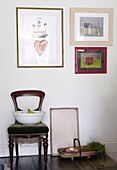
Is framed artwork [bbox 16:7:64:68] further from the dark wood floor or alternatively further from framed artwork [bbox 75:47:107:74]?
the dark wood floor

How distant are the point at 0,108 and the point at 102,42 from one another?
1.68 meters

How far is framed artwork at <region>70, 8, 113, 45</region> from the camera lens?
175 inches

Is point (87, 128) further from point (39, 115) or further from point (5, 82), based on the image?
point (5, 82)

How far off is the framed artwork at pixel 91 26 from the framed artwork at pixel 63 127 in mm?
963

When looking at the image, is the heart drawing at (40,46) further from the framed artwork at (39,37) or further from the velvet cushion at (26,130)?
the velvet cushion at (26,130)

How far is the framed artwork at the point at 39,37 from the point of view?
4352 millimetres

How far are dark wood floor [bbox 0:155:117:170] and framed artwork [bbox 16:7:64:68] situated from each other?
1261 millimetres

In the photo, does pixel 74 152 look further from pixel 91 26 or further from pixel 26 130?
pixel 91 26

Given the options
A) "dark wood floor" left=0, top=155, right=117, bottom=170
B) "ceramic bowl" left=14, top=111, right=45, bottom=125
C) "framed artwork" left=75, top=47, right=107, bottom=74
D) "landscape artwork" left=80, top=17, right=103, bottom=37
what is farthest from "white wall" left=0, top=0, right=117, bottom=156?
"ceramic bowl" left=14, top=111, right=45, bottom=125

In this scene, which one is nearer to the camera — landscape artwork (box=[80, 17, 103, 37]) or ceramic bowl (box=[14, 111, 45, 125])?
ceramic bowl (box=[14, 111, 45, 125])

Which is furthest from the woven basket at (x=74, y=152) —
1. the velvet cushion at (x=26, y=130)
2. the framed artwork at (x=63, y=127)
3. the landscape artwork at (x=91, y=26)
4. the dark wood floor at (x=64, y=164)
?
the landscape artwork at (x=91, y=26)

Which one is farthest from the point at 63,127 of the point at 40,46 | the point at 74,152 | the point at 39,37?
the point at 39,37

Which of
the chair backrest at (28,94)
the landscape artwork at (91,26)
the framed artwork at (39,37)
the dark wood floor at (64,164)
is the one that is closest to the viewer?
the dark wood floor at (64,164)

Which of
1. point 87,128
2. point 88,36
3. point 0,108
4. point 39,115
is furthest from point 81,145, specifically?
point 88,36
